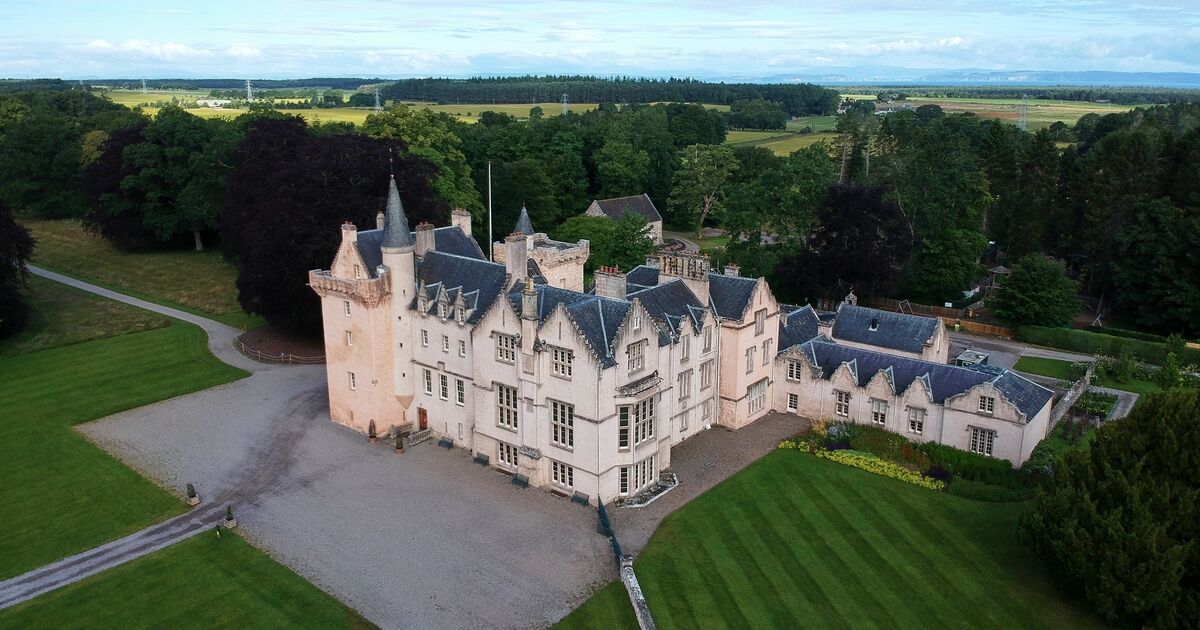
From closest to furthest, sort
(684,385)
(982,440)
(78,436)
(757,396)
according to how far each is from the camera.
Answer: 1. (982,440)
2. (684,385)
3. (78,436)
4. (757,396)

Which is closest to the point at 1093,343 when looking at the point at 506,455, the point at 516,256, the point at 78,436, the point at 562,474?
the point at 562,474

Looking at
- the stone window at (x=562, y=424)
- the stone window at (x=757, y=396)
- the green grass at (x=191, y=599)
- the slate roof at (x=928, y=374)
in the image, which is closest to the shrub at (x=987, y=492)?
the slate roof at (x=928, y=374)

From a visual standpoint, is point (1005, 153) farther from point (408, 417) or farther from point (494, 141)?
point (408, 417)

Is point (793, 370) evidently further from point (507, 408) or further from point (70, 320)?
point (70, 320)

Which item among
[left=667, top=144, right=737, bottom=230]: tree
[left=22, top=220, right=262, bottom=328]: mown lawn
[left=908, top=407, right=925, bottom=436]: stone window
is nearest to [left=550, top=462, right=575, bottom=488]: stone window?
[left=908, top=407, right=925, bottom=436]: stone window

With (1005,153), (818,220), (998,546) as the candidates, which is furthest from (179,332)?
(1005,153)

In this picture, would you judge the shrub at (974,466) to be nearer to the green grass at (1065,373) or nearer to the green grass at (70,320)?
the green grass at (1065,373)
